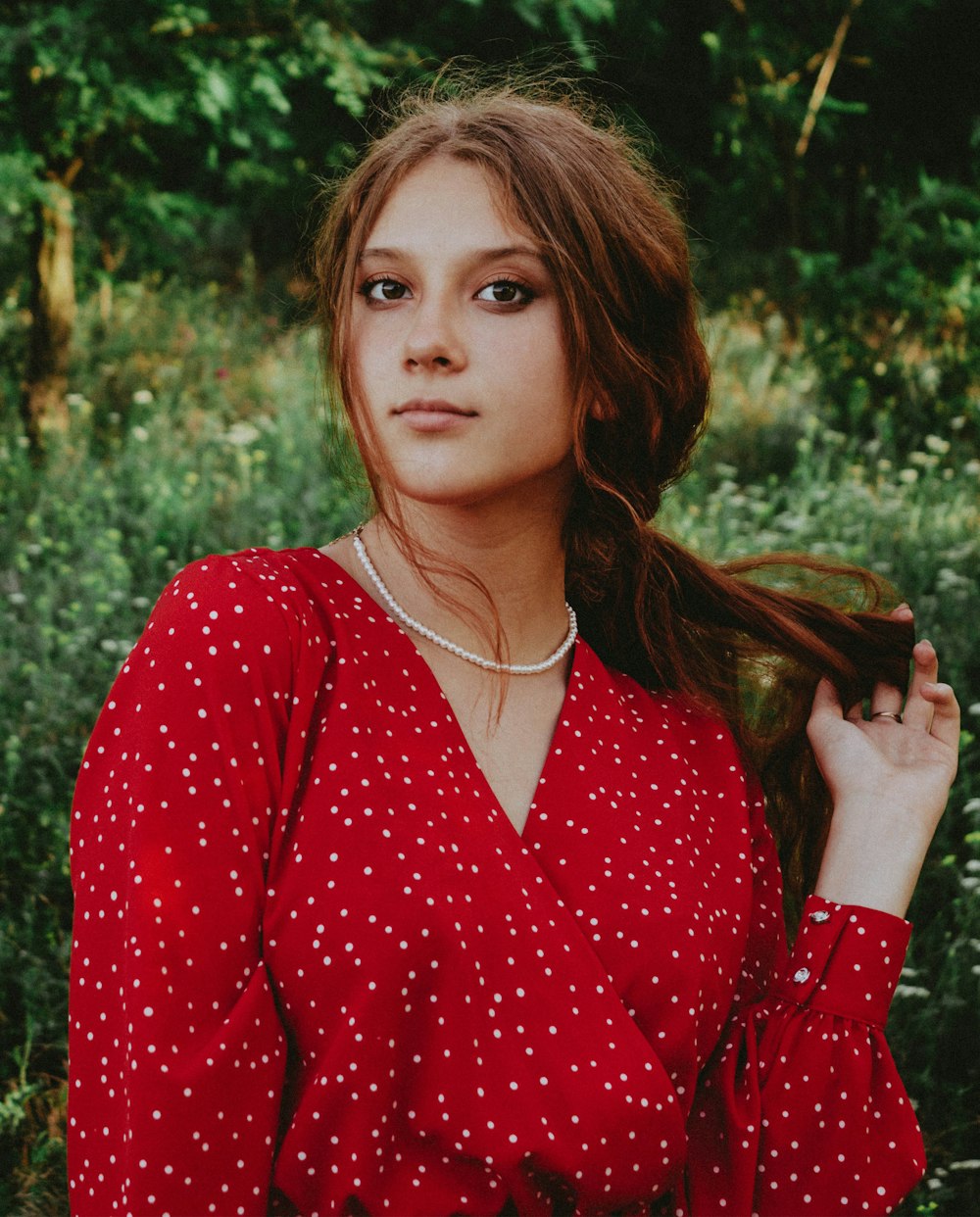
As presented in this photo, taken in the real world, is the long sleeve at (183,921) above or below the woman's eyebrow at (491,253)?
below

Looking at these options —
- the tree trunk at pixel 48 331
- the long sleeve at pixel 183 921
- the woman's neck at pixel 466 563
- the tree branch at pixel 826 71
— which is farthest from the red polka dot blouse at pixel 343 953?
the tree branch at pixel 826 71

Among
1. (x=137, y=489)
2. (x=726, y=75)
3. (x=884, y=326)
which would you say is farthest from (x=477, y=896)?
(x=726, y=75)

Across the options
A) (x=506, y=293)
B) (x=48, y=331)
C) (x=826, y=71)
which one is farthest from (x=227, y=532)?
(x=826, y=71)

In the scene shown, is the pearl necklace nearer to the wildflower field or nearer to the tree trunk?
the wildflower field

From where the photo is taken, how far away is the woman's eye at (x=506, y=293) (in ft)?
5.33

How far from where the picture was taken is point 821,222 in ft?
28.6

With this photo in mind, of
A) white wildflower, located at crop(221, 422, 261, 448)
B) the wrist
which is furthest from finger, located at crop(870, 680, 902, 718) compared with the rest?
white wildflower, located at crop(221, 422, 261, 448)

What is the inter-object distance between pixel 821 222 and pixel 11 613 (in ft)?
22.4

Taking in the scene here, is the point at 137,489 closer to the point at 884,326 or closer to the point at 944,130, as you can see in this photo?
the point at 884,326

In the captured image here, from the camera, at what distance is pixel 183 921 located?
136 centimetres

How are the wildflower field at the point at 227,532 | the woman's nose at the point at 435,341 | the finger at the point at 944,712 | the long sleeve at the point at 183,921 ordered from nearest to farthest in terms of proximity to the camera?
the long sleeve at the point at 183,921 < the woman's nose at the point at 435,341 < the finger at the point at 944,712 < the wildflower field at the point at 227,532

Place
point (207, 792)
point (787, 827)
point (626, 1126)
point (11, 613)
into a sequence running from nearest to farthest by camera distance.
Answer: point (207, 792) < point (626, 1126) < point (787, 827) < point (11, 613)

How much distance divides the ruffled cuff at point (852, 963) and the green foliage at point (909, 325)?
4527 millimetres

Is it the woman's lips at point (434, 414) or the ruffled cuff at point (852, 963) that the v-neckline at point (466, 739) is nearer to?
the woman's lips at point (434, 414)
